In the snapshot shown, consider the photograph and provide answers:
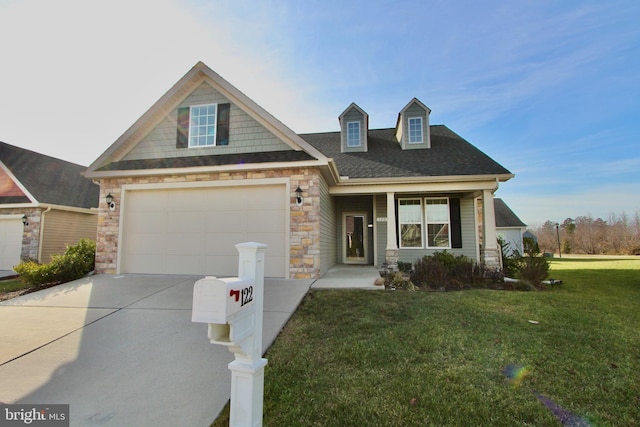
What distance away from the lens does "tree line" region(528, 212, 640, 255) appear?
27.0 meters

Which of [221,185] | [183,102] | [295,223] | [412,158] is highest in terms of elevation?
[183,102]

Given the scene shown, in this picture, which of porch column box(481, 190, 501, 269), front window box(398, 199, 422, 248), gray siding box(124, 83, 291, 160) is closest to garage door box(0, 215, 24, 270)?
gray siding box(124, 83, 291, 160)

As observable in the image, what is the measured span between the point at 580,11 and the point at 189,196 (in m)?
11.0

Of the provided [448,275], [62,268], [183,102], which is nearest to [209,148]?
[183,102]

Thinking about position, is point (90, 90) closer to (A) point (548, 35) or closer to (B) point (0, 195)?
(B) point (0, 195)

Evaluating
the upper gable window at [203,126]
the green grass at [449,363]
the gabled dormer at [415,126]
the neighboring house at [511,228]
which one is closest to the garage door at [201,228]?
the upper gable window at [203,126]

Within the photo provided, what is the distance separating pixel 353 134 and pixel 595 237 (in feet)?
110

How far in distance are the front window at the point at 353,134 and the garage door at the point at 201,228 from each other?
5.82 meters

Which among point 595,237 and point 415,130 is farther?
point 595,237

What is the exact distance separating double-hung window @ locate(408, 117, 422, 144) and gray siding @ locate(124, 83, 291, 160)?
622cm

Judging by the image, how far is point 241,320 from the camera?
4.95 feet

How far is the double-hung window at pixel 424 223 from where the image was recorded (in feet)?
34.5

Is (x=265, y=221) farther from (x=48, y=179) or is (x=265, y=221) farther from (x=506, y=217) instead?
(x=506, y=217)

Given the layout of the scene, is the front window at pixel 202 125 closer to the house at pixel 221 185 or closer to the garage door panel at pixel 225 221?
the house at pixel 221 185
